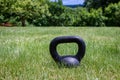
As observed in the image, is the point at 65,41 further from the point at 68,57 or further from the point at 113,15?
the point at 113,15

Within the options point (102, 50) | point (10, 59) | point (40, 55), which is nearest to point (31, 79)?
point (10, 59)

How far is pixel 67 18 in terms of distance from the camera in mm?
27828

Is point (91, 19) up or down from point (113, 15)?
down

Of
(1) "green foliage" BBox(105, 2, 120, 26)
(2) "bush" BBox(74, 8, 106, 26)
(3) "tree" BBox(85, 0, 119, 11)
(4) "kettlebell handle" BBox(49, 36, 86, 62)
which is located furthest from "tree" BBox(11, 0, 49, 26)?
(4) "kettlebell handle" BBox(49, 36, 86, 62)

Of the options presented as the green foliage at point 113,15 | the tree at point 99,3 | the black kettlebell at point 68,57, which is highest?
the black kettlebell at point 68,57

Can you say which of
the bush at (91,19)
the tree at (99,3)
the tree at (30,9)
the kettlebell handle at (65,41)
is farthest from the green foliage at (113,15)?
the kettlebell handle at (65,41)

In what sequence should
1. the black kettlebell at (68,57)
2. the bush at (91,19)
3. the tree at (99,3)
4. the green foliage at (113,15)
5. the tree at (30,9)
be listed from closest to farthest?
the black kettlebell at (68,57)
the tree at (30,9)
the bush at (91,19)
the green foliage at (113,15)
the tree at (99,3)

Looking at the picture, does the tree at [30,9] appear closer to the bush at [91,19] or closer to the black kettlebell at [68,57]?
the bush at [91,19]

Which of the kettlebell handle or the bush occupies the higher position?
the kettlebell handle

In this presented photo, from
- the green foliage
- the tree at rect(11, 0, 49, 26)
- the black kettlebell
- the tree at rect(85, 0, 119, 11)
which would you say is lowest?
the tree at rect(85, 0, 119, 11)

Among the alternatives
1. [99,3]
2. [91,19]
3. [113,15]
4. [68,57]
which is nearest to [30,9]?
[91,19]

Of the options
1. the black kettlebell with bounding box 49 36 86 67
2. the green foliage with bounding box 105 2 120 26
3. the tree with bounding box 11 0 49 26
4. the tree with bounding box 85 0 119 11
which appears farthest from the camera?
the tree with bounding box 85 0 119 11

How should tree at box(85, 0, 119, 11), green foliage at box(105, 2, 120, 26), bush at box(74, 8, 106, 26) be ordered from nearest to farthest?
bush at box(74, 8, 106, 26) < green foliage at box(105, 2, 120, 26) < tree at box(85, 0, 119, 11)

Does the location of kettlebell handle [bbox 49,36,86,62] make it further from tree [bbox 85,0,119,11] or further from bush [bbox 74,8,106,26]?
tree [bbox 85,0,119,11]
